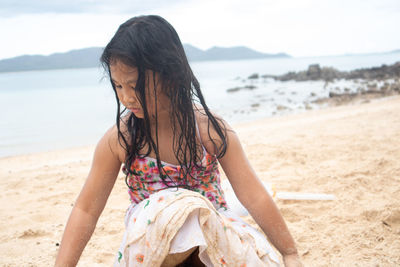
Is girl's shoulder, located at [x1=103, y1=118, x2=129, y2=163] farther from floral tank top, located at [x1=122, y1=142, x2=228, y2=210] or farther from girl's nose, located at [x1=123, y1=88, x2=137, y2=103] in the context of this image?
girl's nose, located at [x1=123, y1=88, x2=137, y2=103]

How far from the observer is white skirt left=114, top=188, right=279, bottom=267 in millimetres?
1325

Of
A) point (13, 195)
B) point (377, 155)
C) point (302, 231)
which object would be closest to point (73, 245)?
point (302, 231)

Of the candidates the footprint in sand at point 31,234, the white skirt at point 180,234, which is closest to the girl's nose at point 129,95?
the white skirt at point 180,234

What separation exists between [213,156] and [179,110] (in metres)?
0.26

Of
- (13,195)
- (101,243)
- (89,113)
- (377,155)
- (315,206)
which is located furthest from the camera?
(89,113)

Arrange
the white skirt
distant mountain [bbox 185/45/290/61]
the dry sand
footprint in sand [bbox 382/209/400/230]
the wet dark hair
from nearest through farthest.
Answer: the white skirt → the wet dark hair → the dry sand → footprint in sand [bbox 382/209/400/230] → distant mountain [bbox 185/45/290/61]

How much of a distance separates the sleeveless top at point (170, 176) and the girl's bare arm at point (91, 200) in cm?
9

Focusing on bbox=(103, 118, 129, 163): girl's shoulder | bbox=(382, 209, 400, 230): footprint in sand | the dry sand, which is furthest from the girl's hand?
bbox=(382, 209, 400, 230): footprint in sand

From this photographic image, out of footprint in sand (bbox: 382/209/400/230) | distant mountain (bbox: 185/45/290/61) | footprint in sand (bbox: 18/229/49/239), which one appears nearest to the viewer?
footprint in sand (bbox: 382/209/400/230)

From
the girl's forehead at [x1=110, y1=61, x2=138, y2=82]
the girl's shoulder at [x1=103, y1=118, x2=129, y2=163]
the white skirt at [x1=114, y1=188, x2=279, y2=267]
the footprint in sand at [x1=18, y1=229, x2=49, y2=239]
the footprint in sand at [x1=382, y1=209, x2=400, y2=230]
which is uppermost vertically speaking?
the girl's forehead at [x1=110, y1=61, x2=138, y2=82]

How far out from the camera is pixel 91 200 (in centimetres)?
173

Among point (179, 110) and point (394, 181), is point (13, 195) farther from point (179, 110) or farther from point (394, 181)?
point (394, 181)

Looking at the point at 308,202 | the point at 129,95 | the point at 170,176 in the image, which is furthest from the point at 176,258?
the point at 308,202

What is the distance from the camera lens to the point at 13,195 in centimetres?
375
